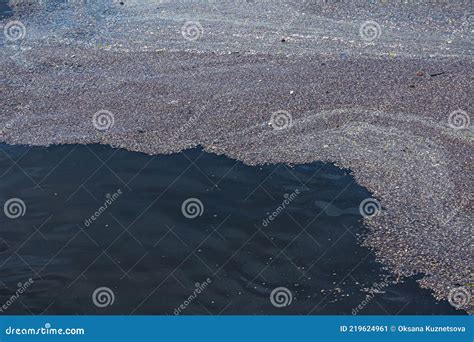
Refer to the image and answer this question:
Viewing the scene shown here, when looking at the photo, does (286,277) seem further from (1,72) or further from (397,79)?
(1,72)

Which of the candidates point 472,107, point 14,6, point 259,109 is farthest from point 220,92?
point 14,6

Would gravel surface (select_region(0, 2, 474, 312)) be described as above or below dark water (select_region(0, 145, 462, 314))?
above

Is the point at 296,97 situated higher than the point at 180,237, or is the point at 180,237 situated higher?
the point at 296,97

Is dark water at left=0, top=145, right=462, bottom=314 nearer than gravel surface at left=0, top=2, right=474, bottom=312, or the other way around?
dark water at left=0, top=145, right=462, bottom=314

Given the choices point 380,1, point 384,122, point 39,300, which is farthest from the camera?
point 380,1

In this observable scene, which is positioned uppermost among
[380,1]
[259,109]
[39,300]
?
[380,1]
